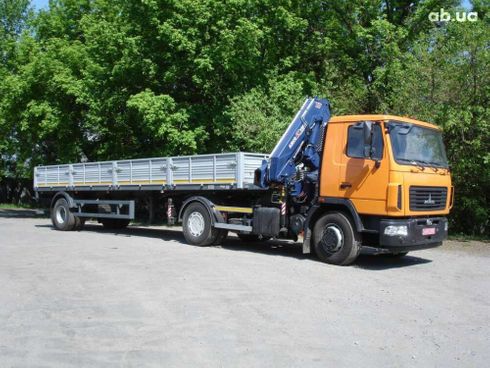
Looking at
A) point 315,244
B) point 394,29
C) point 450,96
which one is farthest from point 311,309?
point 394,29

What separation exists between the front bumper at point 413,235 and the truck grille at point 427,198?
23cm

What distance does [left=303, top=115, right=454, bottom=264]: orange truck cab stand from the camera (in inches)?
405

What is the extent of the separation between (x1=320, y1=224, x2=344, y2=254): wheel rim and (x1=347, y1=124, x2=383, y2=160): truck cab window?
4.90 feet

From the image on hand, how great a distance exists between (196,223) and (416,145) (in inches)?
234

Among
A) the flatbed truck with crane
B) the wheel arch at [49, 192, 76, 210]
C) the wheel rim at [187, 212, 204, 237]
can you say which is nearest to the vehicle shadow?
the flatbed truck with crane

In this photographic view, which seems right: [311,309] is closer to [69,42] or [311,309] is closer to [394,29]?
[394,29]

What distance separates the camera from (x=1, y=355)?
5.44m

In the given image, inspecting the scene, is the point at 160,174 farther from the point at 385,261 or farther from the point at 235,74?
the point at 235,74

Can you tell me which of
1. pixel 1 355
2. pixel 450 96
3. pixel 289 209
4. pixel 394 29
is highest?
pixel 394 29

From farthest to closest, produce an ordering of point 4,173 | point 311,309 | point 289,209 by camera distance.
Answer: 1. point 4,173
2. point 289,209
3. point 311,309

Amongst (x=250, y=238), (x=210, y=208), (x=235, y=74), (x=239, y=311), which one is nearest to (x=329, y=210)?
(x=210, y=208)

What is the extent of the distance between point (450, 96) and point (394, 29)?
8.09m

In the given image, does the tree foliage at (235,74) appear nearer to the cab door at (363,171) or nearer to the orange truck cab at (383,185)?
the orange truck cab at (383,185)

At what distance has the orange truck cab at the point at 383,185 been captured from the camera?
10.3 m
